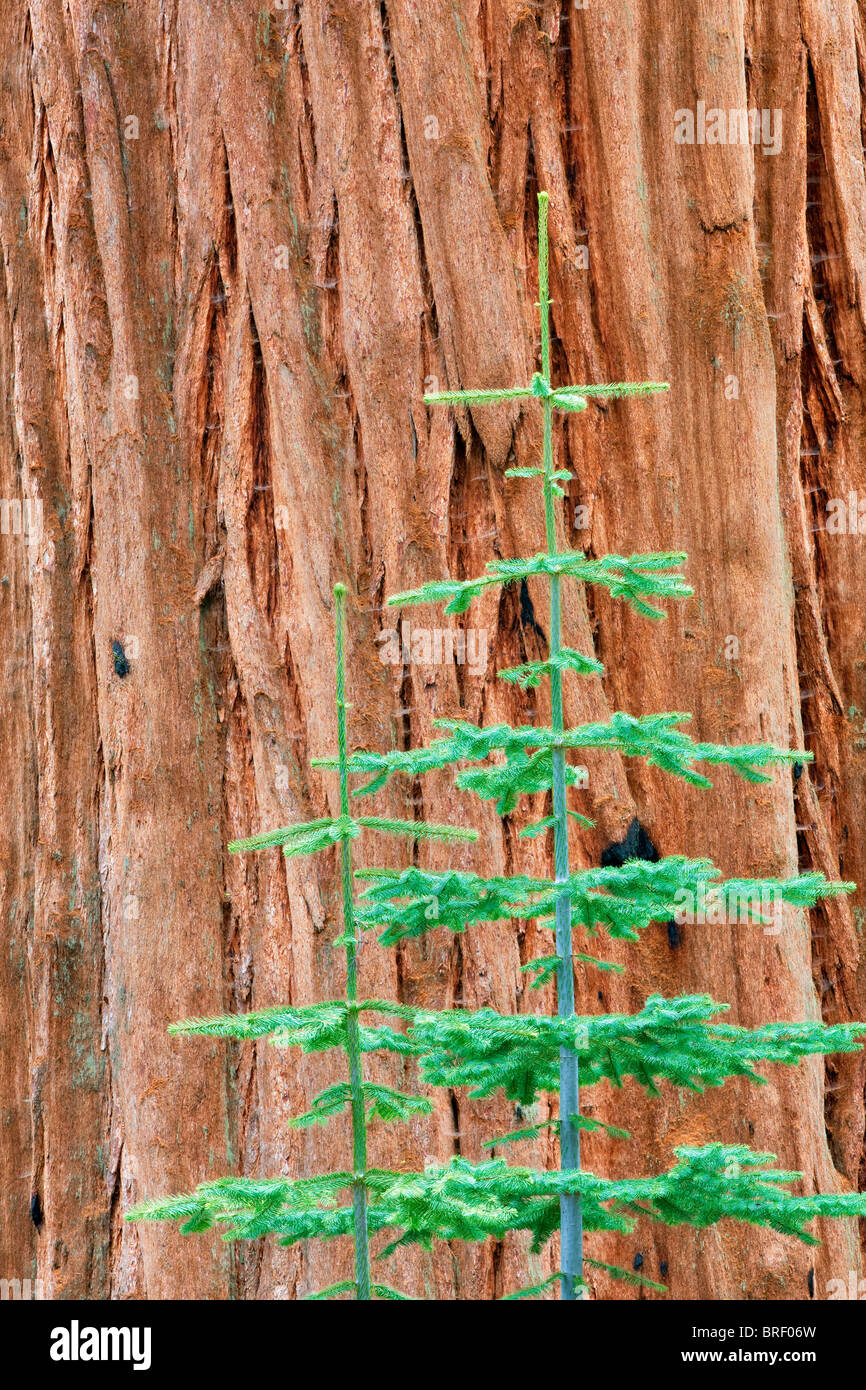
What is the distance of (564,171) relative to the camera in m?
4.42

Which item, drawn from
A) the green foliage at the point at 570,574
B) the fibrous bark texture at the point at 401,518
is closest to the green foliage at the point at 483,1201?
the green foliage at the point at 570,574

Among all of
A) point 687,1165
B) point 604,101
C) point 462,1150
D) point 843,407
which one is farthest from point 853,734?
point 687,1165

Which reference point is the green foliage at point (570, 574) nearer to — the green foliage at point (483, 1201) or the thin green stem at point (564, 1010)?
the thin green stem at point (564, 1010)

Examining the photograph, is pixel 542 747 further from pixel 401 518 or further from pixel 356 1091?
pixel 401 518

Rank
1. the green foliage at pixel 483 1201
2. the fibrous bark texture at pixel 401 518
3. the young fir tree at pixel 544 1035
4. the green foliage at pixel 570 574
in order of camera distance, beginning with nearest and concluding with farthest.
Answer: the green foliage at pixel 483 1201 → the young fir tree at pixel 544 1035 → the green foliage at pixel 570 574 → the fibrous bark texture at pixel 401 518

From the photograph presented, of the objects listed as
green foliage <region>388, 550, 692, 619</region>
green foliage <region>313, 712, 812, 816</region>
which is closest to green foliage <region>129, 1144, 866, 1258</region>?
green foliage <region>313, 712, 812, 816</region>

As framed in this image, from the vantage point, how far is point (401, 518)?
4199 mm

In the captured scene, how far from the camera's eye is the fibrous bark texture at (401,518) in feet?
13.6

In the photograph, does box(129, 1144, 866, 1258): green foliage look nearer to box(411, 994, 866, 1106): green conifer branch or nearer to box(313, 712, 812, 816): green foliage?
box(411, 994, 866, 1106): green conifer branch

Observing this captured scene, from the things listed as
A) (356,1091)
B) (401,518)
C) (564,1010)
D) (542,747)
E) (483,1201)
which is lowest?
(483,1201)

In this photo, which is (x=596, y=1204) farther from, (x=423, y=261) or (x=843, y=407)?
(x=843, y=407)

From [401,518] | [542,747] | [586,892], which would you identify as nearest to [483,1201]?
[586,892]

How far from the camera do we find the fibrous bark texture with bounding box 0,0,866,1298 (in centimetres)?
413

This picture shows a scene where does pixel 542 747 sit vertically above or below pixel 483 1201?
above
